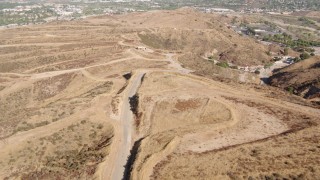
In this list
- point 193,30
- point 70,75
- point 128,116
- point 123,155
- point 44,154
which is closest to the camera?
point 123,155

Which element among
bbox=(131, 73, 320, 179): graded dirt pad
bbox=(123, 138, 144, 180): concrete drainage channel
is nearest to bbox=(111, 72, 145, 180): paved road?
bbox=(123, 138, 144, 180): concrete drainage channel

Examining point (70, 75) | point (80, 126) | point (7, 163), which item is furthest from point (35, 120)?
point (70, 75)

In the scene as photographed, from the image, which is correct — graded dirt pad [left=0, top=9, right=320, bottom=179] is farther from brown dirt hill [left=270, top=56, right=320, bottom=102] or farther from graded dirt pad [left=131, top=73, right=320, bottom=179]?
brown dirt hill [left=270, top=56, right=320, bottom=102]

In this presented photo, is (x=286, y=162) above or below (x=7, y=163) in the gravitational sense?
above

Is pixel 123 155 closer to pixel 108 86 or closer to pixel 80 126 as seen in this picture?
pixel 80 126

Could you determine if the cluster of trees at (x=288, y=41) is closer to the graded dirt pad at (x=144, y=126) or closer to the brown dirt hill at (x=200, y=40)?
the brown dirt hill at (x=200, y=40)

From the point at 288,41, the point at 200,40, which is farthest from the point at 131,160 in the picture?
the point at 288,41
